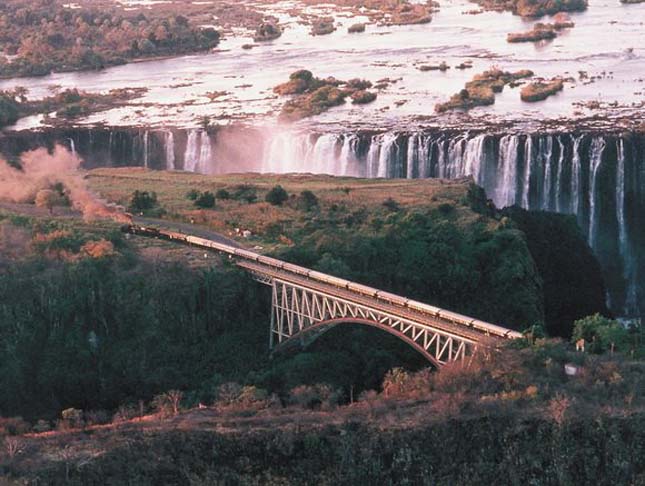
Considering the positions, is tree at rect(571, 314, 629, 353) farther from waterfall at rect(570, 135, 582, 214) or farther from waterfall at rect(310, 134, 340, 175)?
waterfall at rect(310, 134, 340, 175)

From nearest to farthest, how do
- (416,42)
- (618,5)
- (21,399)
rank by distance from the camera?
(21,399) → (416,42) → (618,5)

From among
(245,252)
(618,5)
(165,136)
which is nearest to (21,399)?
(245,252)

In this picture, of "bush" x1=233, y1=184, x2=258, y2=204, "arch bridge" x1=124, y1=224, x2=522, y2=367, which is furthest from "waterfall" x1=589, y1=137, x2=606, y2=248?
"arch bridge" x1=124, y1=224, x2=522, y2=367

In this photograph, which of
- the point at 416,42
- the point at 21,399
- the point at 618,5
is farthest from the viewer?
the point at 618,5

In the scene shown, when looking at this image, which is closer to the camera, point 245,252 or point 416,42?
point 245,252

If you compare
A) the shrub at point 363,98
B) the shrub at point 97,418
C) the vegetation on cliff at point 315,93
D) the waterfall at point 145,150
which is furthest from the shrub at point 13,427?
the shrub at point 363,98

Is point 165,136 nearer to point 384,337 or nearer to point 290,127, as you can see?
point 290,127

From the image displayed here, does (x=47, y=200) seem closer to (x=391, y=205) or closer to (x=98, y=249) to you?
(x=98, y=249)
